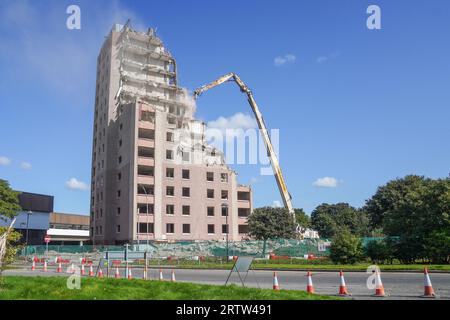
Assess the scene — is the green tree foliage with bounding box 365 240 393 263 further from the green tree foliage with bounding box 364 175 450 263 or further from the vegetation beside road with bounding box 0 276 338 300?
the vegetation beside road with bounding box 0 276 338 300

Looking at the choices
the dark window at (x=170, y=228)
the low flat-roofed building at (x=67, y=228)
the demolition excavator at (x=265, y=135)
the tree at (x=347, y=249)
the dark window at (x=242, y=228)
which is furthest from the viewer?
the low flat-roofed building at (x=67, y=228)

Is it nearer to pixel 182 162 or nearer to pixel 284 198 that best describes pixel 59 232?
pixel 182 162

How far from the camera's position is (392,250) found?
110 feet

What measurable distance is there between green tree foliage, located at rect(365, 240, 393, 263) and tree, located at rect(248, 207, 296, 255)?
31.7 m

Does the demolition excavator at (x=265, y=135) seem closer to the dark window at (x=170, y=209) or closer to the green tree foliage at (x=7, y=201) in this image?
the dark window at (x=170, y=209)

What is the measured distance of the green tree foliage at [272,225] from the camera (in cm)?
6744

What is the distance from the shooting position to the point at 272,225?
2660 inches

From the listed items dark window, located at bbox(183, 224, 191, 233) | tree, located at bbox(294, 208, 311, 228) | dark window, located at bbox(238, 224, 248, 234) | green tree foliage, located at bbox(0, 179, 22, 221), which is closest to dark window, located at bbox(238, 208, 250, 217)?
dark window, located at bbox(238, 224, 248, 234)

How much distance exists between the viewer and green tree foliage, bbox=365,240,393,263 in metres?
33.6

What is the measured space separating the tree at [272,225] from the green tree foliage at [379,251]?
104 ft

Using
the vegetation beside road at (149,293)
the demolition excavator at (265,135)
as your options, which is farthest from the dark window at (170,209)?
the vegetation beside road at (149,293)

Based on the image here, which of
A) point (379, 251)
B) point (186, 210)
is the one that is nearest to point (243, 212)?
point (186, 210)

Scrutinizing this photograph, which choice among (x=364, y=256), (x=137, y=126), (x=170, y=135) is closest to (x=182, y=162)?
(x=170, y=135)

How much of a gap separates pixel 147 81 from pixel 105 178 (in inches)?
756
